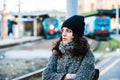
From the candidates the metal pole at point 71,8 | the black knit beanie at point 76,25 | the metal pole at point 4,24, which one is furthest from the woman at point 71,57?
the metal pole at point 4,24

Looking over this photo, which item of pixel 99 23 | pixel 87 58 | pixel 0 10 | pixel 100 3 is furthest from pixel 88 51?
pixel 100 3

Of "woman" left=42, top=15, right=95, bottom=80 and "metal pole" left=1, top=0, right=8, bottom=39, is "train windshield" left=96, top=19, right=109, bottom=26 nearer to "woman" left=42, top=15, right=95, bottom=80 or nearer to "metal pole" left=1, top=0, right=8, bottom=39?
"metal pole" left=1, top=0, right=8, bottom=39

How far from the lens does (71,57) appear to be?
3789 millimetres

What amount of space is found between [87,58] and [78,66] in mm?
106

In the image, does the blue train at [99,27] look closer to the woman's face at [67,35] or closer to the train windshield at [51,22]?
the train windshield at [51,22]

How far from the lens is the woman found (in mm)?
3770

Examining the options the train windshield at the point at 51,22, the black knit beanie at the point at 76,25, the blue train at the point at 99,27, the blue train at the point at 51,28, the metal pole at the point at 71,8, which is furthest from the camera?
the train windshield at the point at 51,22

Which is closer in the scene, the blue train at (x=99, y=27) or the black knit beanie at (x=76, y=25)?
the black knit beanie at (x=76, y=25)

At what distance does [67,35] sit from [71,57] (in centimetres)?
21

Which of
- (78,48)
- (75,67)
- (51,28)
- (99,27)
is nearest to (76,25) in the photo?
(78,48)

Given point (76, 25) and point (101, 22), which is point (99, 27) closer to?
point (101, 22)

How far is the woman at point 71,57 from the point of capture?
3770mm

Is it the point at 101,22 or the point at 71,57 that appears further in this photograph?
the point at 101,22

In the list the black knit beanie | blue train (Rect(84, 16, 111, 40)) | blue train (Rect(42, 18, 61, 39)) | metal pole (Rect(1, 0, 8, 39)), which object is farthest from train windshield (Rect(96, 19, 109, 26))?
the black knit beanie
